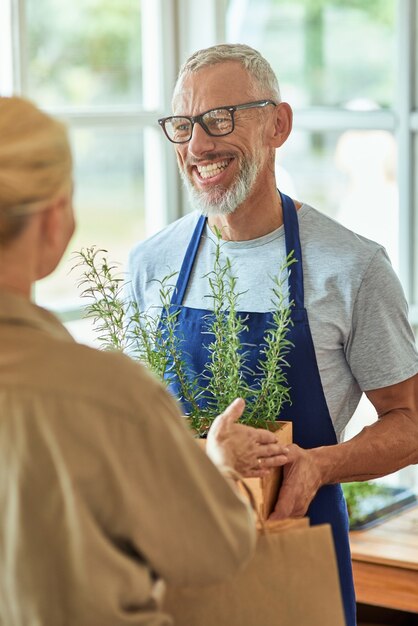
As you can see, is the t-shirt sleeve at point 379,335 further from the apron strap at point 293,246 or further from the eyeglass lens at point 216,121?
the eyeglass lens at point 216,121

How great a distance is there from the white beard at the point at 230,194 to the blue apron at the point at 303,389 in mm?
154

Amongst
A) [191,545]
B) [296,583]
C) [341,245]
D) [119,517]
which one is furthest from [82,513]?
[341,245]

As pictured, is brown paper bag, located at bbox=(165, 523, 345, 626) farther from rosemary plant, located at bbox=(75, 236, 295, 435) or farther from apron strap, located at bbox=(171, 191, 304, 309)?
apron strap, located at bbox=(171, 191, 304, 309)

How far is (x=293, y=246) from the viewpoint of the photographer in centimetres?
236

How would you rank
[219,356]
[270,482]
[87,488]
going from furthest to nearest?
1. [219,356]
2. [270,482]
3. [87,488]

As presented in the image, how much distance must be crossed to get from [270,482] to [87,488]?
734mm

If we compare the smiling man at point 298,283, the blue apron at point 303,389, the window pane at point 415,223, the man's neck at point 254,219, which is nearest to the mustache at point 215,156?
the smiling man at point 298,283

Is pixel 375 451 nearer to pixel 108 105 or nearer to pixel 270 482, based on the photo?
pixel 270 482

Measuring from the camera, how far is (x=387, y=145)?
4.21m

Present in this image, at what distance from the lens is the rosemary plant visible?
2.09 m

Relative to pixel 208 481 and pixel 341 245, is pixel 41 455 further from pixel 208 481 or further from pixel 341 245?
pixel 341 245

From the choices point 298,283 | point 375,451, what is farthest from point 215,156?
point 375,451

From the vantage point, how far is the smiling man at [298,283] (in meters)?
2.24

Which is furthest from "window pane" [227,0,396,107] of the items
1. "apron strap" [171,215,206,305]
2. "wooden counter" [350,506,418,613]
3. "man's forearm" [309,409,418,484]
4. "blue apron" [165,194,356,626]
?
"man's forearm" [309,409,418,484]
